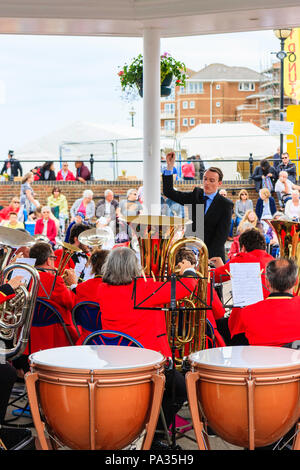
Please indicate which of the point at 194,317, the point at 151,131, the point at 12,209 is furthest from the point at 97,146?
the point at 194,317

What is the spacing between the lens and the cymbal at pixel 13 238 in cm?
397

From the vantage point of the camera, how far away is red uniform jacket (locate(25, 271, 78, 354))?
174 inches

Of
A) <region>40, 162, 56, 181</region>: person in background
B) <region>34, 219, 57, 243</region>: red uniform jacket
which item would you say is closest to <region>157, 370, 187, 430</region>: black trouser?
<region>34, 219, 57, 243</region>: red uniform jacket

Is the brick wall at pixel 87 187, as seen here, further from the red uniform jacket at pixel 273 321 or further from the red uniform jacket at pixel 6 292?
the red uniform jacket at pixel 273 321

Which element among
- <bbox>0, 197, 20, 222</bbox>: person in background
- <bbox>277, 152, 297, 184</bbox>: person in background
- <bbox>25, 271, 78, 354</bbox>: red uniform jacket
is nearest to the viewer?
<bbox>25, 271, 78, 354</bbox>: red uniform jacket

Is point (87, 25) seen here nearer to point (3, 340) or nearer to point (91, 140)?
point (3, 340)

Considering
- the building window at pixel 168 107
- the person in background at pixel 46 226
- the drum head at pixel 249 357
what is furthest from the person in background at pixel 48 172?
the building window at pixel 168 107

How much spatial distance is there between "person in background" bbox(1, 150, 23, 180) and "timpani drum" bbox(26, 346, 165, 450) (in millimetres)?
12505

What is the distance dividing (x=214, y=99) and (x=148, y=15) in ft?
177

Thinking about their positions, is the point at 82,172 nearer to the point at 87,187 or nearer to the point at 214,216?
the point at 87,187

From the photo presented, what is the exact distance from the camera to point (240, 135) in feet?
55.9

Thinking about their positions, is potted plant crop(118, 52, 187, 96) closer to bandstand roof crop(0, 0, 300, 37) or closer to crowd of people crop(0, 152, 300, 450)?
bandstand roof crop(0, 0, 300, 37)

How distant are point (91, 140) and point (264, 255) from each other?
36.0 feet

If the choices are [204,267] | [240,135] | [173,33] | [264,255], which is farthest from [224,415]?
[240,135]
